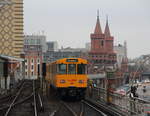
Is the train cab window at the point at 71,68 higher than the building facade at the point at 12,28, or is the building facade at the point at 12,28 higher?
the building facade at the point at 12,28

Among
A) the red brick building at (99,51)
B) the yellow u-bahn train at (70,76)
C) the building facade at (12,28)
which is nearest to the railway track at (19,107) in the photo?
the yellow u-bahn train at (70,76)

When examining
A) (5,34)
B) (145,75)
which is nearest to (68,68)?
(5,34)

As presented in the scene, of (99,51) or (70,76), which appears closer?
(70,76)

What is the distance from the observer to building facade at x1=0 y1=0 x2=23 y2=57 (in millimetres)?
92188

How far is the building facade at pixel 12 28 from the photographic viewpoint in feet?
302

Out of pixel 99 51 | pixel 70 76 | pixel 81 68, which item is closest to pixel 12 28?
pixel 99 51

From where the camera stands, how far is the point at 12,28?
9494 centimetres

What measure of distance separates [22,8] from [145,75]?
158 feet

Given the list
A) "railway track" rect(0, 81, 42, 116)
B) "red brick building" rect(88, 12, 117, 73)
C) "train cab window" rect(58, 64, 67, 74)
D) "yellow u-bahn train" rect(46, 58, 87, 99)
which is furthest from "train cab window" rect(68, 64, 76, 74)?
"red brick building" rect(88, 12, 117, 73)

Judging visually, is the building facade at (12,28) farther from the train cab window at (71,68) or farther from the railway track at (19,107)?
the train cab window at (71,68)

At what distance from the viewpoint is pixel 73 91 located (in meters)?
21.2

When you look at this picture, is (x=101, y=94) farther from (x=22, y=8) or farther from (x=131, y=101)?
(x=22, y=8)

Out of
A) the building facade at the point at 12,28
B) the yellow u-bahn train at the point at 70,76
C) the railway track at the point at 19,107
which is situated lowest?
the railway track at the point at 19,107

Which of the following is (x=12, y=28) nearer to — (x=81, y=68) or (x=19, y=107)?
(x=81, y=68)
